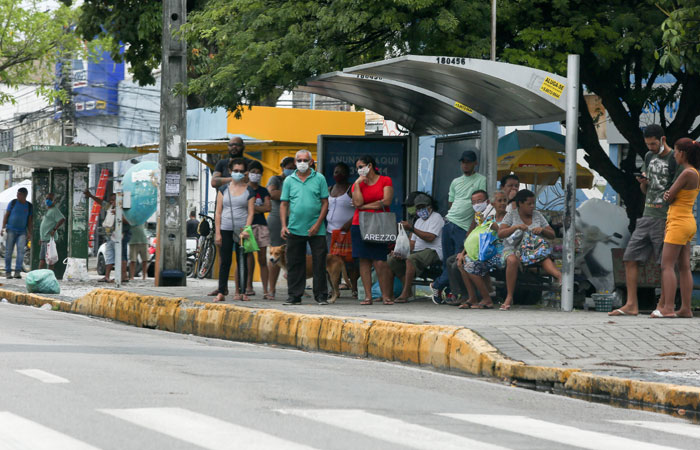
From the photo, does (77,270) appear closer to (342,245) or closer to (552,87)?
(342,245)

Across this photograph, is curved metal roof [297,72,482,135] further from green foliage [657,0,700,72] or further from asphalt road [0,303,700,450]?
asphalt road [0,303,700,450]

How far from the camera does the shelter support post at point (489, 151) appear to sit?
15.4m

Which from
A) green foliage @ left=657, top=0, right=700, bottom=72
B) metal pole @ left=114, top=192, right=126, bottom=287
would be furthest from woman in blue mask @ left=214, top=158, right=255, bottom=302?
green foliage @ left=657, top=0, right=700, bottom=72

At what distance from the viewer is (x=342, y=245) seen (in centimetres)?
1491

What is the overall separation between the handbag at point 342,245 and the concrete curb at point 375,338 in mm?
1956

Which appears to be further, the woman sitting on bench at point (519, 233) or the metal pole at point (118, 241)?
the metal pole at point (118, 241)

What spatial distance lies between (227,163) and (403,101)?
2.62 metres

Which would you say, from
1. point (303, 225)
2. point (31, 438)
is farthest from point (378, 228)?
point (31, 438)

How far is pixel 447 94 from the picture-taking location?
1533 centimetres

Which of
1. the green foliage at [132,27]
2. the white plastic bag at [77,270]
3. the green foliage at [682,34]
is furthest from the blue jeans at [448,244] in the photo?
the green foliage at [132,27]

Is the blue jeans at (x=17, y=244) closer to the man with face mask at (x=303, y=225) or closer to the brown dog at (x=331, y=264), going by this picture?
the brown dog at (x=331, y=264)

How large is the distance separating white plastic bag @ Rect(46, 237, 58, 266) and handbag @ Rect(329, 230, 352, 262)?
9.40 m

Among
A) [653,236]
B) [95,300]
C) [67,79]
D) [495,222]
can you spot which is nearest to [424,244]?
[495,222]

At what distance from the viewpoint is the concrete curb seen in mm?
8484
